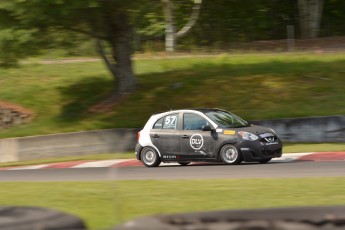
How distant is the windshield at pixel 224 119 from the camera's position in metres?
19.1

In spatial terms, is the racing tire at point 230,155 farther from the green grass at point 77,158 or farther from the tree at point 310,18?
the tree at point 310,18

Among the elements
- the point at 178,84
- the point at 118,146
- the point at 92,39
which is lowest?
the point at 118,146

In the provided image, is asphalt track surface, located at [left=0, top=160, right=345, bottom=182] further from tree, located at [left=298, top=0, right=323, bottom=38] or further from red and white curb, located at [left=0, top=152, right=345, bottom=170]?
tree, located at [left=298, top=0, right=323, bottom=38]

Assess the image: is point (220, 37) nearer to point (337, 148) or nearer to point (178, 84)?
point (178, 84)

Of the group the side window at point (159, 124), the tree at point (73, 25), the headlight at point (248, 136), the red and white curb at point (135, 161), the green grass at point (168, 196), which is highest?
the tree at point (73, 25)

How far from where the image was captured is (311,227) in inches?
163

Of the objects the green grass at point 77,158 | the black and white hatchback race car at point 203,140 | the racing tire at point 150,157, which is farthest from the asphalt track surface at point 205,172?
the green grass at point 77,158

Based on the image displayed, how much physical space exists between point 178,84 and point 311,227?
24749 millimetres

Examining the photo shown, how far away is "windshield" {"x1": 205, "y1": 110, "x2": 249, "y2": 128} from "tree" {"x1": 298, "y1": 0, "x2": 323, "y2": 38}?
2585 cm

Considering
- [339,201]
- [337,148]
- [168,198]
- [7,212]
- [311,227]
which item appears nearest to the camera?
[311,227]

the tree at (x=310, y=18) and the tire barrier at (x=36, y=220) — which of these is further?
the tree at (x=310, y=18)

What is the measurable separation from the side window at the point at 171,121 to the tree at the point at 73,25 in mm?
6098

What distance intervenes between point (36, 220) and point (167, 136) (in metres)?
15.2

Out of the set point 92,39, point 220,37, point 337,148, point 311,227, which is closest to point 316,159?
point 337,148
